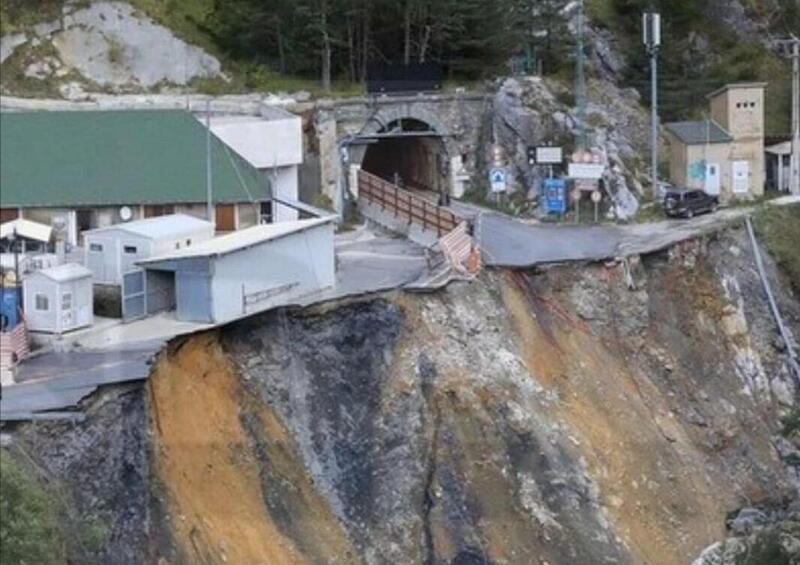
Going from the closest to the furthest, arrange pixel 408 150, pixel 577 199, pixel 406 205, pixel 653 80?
pixel 406 205
pixel 577 199
pixel 653 80
pixel 408 150

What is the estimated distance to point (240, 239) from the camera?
3812 centimetres

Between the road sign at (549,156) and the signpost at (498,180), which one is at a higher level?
the road sign at (549,156)

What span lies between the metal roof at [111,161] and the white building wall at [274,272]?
2.86 m

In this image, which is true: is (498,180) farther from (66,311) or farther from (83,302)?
(66,311)

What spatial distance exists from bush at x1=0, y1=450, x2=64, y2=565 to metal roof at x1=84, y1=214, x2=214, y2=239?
9.28m

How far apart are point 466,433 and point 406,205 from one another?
10711mm

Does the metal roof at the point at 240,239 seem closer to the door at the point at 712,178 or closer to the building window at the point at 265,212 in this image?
the building window at the point at 265,212

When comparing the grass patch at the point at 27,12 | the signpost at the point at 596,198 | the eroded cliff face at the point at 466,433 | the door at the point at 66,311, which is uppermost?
the grass patch at the point at 27,12

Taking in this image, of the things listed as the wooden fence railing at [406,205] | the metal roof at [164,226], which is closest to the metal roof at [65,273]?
the metal roof at [164,226]

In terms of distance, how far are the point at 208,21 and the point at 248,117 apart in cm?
747

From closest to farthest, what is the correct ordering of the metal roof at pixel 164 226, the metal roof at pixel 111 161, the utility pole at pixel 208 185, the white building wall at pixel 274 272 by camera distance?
the white building wall at pixel 274 272 → the metal roof at pixel 111 161 → the metal roof at pixel 164 226 → the utility pole at pixel 208 185

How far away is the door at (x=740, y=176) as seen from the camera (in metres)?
51.8

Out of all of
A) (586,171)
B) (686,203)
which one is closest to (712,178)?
(686,203)

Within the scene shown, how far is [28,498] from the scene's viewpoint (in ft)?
92.2
